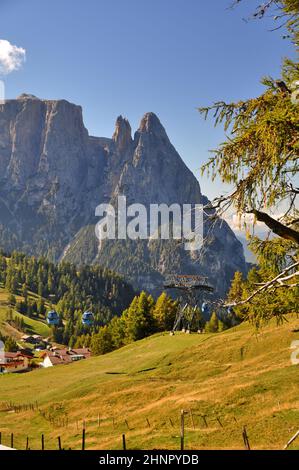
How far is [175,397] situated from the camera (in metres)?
33.3

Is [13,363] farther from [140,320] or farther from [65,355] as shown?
[140,320]

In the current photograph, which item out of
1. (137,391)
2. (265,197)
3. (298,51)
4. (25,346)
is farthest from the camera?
(25,346)

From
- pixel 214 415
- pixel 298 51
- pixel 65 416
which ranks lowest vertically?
pixel 65 416

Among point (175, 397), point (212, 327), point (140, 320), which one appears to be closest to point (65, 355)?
point (140, 320)

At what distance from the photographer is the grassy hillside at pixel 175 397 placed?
23.1m

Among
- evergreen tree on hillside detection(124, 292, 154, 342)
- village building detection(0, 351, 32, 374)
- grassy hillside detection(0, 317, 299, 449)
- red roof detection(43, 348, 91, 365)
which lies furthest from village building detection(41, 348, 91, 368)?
grassy hillside detection(0, 317, 299, 449)

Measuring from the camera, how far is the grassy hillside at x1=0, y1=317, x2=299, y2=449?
23.1 m

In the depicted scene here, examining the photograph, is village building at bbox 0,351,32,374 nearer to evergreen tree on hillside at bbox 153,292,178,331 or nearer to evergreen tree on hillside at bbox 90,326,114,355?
evergreen tree on hillside at bbox 90,326,114,355

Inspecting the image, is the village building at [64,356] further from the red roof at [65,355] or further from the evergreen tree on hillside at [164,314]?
the evergreen tree on hillside at [164,314]

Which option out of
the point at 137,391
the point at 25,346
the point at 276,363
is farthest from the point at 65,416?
the point at 25,346

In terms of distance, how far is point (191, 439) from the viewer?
22.3m

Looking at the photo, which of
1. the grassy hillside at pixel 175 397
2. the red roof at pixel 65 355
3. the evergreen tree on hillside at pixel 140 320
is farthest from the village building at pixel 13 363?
the grassy hillside at pixel 175 397
